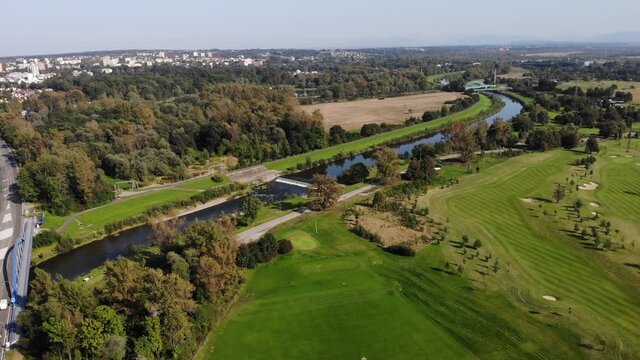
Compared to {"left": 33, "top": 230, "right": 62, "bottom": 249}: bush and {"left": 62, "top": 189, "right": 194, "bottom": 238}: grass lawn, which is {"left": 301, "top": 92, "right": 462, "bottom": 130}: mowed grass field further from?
{"left": 33, "top": 230, "right": 62, "bottom": 249}: bush

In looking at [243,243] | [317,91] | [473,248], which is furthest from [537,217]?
[317,91]

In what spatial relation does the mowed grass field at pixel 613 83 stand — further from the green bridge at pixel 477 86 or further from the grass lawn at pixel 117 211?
the grass lawn at pixel 117 211

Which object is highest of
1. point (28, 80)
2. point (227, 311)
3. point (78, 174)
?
point (28, 80)

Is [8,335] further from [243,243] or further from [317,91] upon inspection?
[317,91]

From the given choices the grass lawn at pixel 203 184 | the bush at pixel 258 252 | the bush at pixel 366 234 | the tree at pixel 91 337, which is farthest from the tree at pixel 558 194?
the tree at pixel 91 337

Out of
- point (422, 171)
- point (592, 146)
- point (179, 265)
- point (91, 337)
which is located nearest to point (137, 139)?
point (422, 171)
